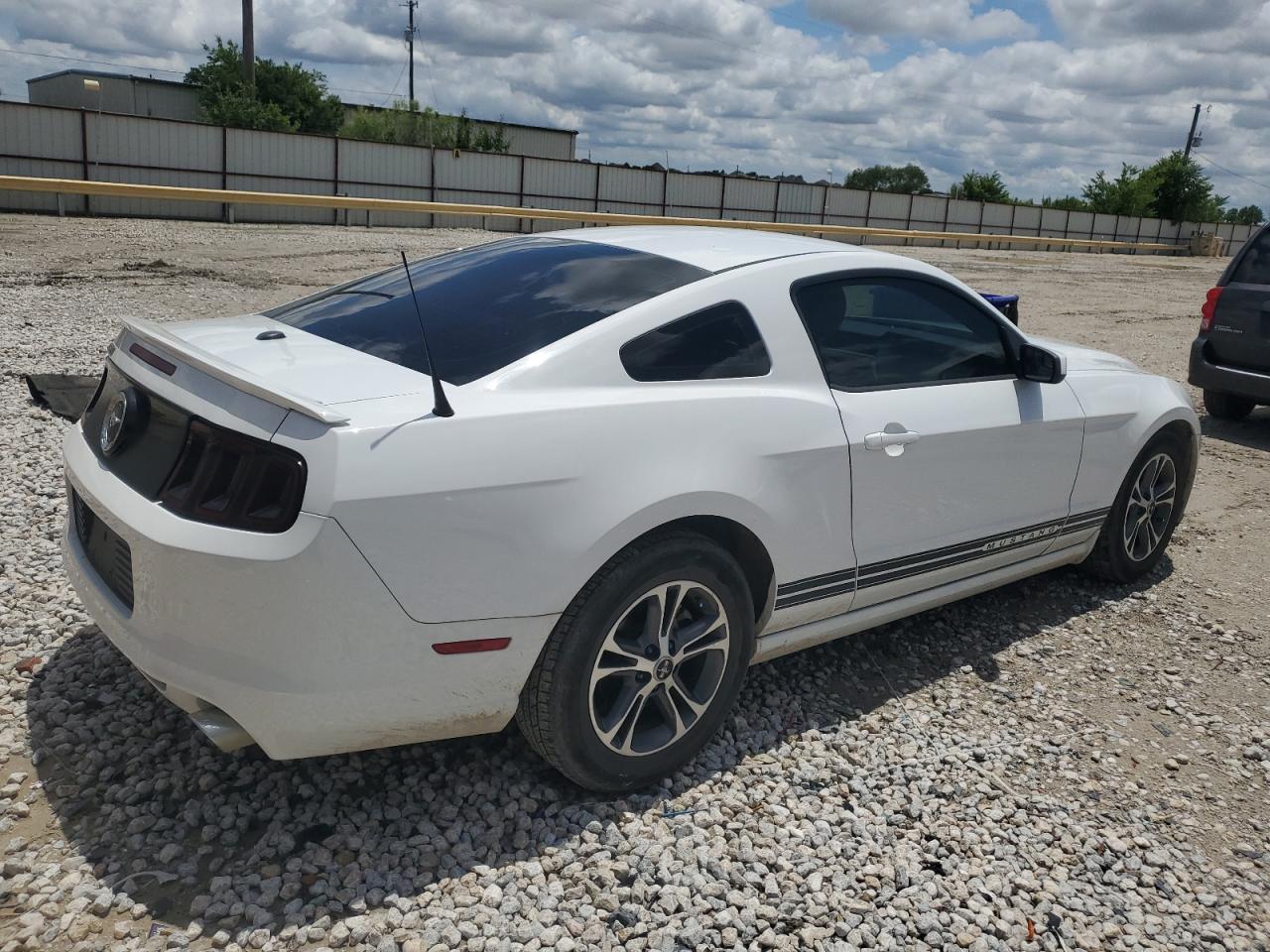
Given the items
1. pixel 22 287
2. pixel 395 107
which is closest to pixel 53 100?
pixel 395 107

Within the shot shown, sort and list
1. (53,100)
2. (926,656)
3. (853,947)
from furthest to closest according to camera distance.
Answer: (53,100) < (926,656) < (853,947)

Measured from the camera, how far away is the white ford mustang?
2541mm

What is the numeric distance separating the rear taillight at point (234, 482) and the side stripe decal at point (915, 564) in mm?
1602

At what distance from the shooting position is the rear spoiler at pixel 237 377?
98.7 inches

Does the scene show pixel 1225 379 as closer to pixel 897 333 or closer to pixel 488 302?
pixel 897 333

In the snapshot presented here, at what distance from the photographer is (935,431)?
12.3ft

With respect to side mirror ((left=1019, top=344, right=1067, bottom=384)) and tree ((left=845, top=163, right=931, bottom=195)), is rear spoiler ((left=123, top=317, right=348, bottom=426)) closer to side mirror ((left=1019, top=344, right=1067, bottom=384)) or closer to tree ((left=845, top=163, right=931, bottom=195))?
side mirror ((left=1019, top=344, right=1067, bottom=384))

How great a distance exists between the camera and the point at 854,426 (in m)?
3.52

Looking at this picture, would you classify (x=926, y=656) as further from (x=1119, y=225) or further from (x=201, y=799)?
(x=1119, y=225)

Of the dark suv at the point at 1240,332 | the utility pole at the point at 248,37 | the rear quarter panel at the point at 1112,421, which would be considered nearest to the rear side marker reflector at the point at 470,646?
the rear quarter panel at the point at 1112,421

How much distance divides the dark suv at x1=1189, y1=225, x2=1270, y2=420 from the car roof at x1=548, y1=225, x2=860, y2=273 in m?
5.95

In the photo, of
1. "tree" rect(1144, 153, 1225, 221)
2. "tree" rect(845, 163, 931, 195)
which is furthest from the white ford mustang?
"tree" rect(845, 163, 931, 195)

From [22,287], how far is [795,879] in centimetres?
1257

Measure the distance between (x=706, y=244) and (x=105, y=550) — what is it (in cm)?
222
